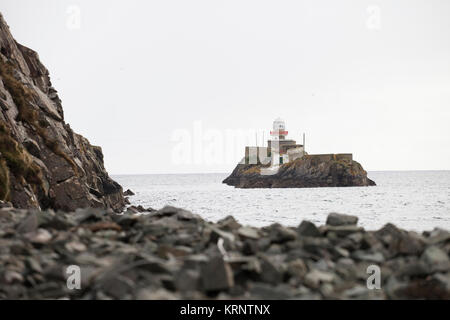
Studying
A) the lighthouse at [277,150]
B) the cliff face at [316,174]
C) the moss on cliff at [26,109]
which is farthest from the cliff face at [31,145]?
the lighthouse at [277,150]

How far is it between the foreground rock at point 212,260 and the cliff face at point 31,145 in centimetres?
1380

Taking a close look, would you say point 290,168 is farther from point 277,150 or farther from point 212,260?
point 212,260

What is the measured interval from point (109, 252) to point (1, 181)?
15.1 m

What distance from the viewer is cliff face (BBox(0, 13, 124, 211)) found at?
2253 cm

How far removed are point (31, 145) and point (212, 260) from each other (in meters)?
25.4

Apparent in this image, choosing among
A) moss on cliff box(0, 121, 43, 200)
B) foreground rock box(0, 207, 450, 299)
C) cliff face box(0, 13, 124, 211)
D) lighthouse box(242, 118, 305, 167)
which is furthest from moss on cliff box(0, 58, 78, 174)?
lighthouse box(242, 118, 305, 167)

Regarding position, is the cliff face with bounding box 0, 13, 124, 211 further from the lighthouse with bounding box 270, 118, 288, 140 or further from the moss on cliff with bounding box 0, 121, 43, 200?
the lighthouse with bounding box 270, 118, 288, 140

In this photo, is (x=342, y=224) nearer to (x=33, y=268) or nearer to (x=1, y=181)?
(x=33, y=268)

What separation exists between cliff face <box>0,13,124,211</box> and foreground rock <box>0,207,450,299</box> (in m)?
13.8
